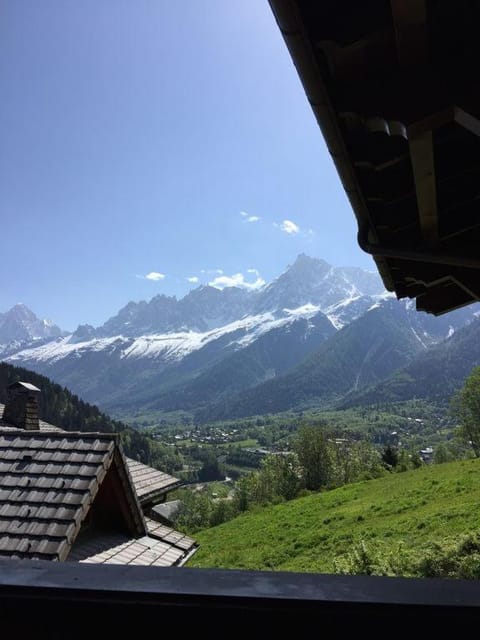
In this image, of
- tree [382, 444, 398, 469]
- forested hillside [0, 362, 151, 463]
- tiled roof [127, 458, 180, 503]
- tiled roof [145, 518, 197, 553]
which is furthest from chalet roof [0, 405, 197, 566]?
forested hillside [0, 362, 151, 463]

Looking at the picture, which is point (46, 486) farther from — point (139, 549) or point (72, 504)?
point (139, 549)

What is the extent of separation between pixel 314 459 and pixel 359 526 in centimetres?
3119

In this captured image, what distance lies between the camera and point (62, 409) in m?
98.9

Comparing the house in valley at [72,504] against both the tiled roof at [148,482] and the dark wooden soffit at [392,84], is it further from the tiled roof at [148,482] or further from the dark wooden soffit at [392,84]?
the dark wooden soffit at [392,84]

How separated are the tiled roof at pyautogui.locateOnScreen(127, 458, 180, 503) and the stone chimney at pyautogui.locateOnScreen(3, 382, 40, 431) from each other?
2891 millimetres

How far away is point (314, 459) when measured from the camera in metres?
52.6

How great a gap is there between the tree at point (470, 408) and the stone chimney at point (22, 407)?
141 ft

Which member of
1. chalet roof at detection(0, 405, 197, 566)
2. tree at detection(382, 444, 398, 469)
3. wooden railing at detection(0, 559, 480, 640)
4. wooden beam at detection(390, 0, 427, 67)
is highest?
wooden beam at detection(390, 0, 427, 67)

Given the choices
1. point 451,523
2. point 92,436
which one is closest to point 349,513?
point 451,523

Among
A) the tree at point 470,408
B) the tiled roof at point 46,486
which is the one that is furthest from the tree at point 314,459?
the tiled roof at point 46,486

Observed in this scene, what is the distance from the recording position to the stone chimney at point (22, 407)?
12.9 m

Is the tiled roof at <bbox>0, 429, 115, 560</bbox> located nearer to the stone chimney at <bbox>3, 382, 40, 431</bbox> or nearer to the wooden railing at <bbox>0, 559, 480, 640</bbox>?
the stone chimney at <bbox>3, 382, 40, 431</bbox>

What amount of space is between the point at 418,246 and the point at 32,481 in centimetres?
697

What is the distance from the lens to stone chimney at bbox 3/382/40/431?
1294 centimetres
